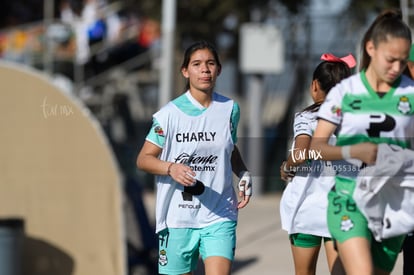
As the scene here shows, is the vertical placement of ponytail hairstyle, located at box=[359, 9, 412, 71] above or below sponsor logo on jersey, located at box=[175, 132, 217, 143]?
above

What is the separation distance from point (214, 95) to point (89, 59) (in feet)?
46.9

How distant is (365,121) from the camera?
4984mm

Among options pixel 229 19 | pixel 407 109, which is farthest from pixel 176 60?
pixel 407 109

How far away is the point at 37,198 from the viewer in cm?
1037

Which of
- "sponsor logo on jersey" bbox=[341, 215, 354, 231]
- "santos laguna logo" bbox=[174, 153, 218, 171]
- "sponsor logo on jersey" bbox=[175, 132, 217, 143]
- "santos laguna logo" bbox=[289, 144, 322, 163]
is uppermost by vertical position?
"sponsor logo on jersey" bbox=[175, 132, 217, 143]

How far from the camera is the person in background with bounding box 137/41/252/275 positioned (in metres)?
5.97

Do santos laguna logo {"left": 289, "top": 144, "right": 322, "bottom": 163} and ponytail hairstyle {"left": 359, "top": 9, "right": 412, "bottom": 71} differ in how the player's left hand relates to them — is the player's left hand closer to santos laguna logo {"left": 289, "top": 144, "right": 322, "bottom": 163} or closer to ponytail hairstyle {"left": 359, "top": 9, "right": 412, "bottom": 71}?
santos laguna logo {"left": 289, "top": 144, "right": 322, "bottom": 163}

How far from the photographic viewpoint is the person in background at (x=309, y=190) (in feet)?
19.4

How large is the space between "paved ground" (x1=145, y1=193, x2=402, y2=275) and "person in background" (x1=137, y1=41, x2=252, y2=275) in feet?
4.64

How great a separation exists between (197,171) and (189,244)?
1.52ft

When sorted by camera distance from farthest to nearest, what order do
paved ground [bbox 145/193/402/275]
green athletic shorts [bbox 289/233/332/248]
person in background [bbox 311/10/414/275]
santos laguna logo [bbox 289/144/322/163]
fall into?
paved ground [bbox 145/193/402/275], green athletic shorts [bbox 289/233/332/248], santos laguna logo [bbox 289/144/322/163], person in background [bbox 311/10/414/275]

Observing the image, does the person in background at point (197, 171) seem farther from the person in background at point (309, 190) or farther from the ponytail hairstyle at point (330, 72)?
the ponytail hairstyle at point (330, 72)

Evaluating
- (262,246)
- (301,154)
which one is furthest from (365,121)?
(262,246)

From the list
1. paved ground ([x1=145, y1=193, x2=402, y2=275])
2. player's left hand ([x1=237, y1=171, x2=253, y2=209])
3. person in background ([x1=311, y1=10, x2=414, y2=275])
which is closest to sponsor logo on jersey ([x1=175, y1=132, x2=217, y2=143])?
player's left hand ([x1=237, y1=171, x2=253, y2=209])
